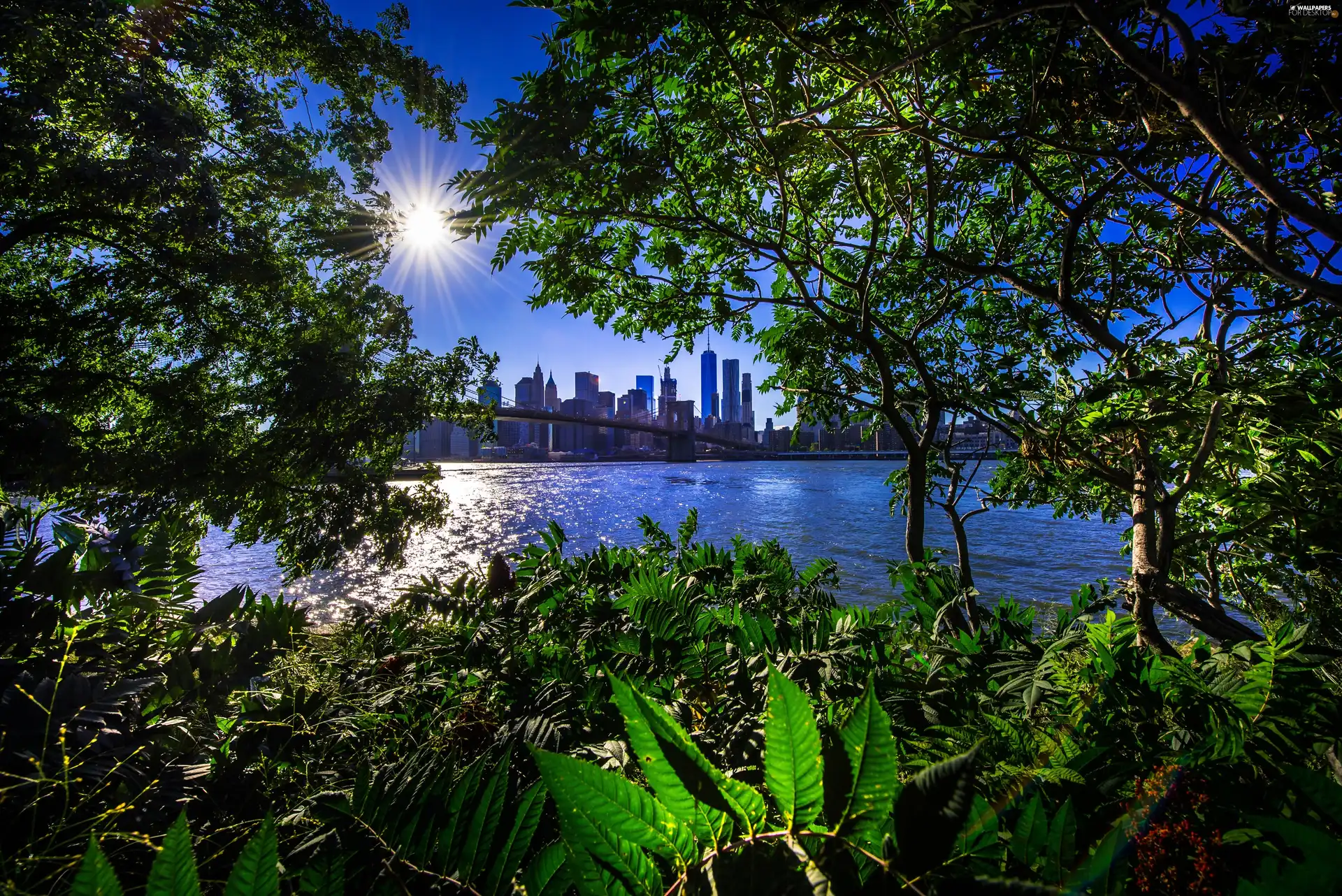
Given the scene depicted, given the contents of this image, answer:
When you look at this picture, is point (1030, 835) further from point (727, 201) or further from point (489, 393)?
point (489, 393)

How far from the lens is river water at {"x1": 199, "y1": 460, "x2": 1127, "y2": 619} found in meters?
13.9

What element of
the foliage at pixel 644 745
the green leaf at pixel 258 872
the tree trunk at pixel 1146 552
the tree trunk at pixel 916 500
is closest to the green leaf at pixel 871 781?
the foliage at pixel 644 745

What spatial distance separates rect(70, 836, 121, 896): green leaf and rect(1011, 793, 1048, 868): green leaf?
3.04 feet

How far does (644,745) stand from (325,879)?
16.1 inches

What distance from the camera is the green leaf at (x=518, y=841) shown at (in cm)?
62

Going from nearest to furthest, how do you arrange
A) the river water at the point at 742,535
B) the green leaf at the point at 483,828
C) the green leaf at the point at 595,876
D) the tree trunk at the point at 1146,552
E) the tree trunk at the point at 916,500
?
the green leaf at the point at 595,876 < the green leaf at the point at 483,828 < the tree trunk at the point at 1146,552 < the tree trunk at the point at 916,500 < the river water at the point at 742,535

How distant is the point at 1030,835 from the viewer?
2.13 ft

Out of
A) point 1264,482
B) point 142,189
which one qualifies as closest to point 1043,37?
point 1264,482

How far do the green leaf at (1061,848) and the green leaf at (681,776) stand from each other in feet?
1.25

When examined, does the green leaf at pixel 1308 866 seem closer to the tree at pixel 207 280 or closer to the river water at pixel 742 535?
the river water at pixel 742 535

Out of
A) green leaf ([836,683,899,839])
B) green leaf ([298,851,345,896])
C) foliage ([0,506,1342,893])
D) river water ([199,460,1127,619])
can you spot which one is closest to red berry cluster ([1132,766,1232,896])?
foliage ([0,506,1342,893])

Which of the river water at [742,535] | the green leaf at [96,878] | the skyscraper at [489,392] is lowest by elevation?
the river water at [742,535]

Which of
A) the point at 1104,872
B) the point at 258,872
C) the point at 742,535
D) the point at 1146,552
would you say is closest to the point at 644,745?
the point at 258,872

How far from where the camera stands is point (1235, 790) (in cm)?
78
